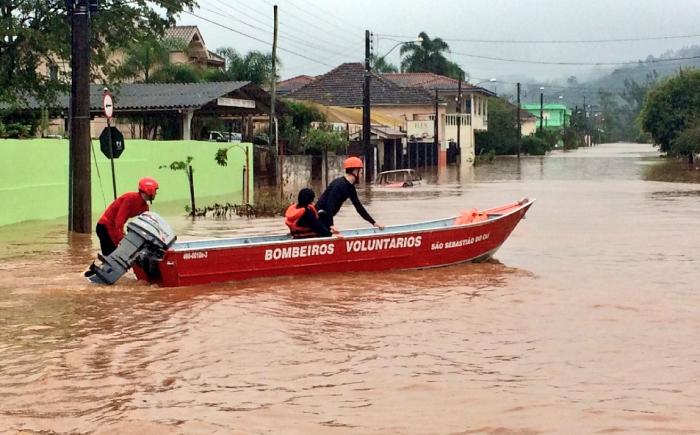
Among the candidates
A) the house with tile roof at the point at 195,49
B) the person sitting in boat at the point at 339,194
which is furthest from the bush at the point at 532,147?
the person sitting in boat at the point at 339,194

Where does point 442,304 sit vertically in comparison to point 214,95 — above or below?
below

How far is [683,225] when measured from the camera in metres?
20.5

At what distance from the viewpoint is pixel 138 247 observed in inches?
445

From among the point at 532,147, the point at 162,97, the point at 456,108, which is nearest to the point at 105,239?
the point at 162,97

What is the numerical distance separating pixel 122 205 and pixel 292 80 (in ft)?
238

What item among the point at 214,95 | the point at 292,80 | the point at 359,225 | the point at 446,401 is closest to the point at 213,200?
the point at 214,95

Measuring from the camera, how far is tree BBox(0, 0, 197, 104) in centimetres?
2202

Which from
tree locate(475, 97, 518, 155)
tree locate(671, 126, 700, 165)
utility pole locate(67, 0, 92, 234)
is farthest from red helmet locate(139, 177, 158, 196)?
tree locate(475, 97, 518, 155)

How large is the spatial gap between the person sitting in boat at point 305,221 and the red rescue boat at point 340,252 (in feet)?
0.66

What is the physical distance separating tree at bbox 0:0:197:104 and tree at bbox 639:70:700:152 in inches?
2177

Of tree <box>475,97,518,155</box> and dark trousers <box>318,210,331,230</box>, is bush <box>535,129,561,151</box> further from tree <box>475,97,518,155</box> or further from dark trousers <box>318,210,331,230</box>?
dark trousers <box>318,210,331,230</box>

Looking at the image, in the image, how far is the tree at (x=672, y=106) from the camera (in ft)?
237

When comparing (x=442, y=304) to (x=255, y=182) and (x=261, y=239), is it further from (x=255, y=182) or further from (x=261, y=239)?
(x=255, y=182)

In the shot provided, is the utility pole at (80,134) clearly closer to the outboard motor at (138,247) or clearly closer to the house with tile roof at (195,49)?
the outboard motor at (138,247)
